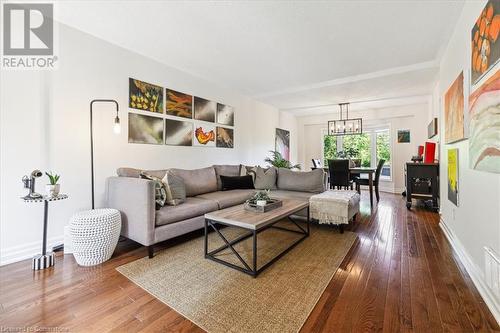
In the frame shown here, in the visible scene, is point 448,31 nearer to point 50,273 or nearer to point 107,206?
point 107,206

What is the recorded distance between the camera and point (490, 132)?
1.50m

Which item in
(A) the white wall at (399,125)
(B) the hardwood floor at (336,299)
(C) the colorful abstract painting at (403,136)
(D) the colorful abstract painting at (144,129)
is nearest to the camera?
(B) the hardwood floor at (336,299)

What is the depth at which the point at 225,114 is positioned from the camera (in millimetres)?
4719

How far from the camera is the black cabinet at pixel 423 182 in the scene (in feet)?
13.3

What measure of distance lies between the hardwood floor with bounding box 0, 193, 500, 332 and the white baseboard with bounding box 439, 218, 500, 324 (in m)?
0.04

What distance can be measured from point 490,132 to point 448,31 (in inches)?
77.0

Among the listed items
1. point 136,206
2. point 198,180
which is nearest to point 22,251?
point 136,206

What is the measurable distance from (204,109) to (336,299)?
363cm

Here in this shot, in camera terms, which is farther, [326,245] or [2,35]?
[326,245]

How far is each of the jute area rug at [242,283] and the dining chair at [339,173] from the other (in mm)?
2188

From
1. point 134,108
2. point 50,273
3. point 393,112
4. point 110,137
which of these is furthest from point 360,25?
point 393,112

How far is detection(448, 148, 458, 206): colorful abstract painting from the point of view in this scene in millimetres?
2510

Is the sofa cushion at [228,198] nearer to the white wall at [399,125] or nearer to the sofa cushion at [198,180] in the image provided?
the sofa cushion at [198,180]

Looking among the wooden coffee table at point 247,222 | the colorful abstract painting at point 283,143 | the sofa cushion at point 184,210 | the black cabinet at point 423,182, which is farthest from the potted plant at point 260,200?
the colorful abstract painting at point 283,143
